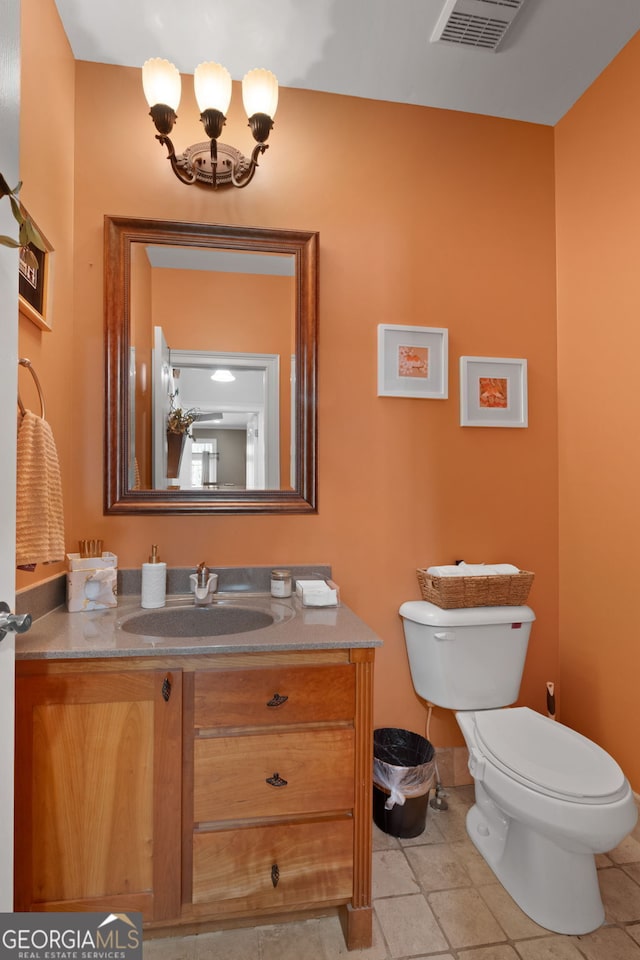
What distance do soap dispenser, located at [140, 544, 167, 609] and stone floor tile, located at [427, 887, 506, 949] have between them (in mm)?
1196

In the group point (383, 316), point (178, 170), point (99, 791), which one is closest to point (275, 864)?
point (99, 791)

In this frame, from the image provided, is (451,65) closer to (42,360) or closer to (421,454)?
(421,454)

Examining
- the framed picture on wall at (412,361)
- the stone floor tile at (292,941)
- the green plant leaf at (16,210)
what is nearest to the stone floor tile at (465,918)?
the stone floor tile at (292,941)

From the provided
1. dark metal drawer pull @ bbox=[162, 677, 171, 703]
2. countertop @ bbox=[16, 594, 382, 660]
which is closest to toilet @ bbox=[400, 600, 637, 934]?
countertop @ bbox=[16, 594, 382, 660]

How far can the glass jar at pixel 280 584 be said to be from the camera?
1.76 m

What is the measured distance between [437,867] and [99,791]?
3.56 feet

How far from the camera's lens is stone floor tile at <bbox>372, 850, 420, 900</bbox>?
5.00 feet

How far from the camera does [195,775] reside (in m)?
1.28

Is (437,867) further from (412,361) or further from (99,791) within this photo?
(412,361)

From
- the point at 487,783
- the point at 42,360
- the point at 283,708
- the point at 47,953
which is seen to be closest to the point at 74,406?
the point at 42,360

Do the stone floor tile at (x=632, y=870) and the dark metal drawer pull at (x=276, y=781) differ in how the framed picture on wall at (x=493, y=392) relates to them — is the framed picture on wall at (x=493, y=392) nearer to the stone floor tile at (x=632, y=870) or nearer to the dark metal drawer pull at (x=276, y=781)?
the dark metal drawer pull at (x=276, y=781)

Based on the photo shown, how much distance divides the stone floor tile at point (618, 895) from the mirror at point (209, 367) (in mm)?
1489

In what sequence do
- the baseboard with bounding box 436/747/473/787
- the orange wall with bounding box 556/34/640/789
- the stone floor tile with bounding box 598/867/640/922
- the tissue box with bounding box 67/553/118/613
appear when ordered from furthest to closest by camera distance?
the baseboard with bounding box 436/747/473/787 → the orange wall with bounding box 556/34/640/789 → the tissue box with bounding box 67/553/118/613 → the stone floor tile with bounding box 598/867/640/922

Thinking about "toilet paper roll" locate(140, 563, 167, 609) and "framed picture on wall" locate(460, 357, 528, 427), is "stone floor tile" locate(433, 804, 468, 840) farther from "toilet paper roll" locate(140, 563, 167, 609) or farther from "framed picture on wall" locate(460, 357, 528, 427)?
"framed picture on wall" locate(460, 357, 528, 427)
